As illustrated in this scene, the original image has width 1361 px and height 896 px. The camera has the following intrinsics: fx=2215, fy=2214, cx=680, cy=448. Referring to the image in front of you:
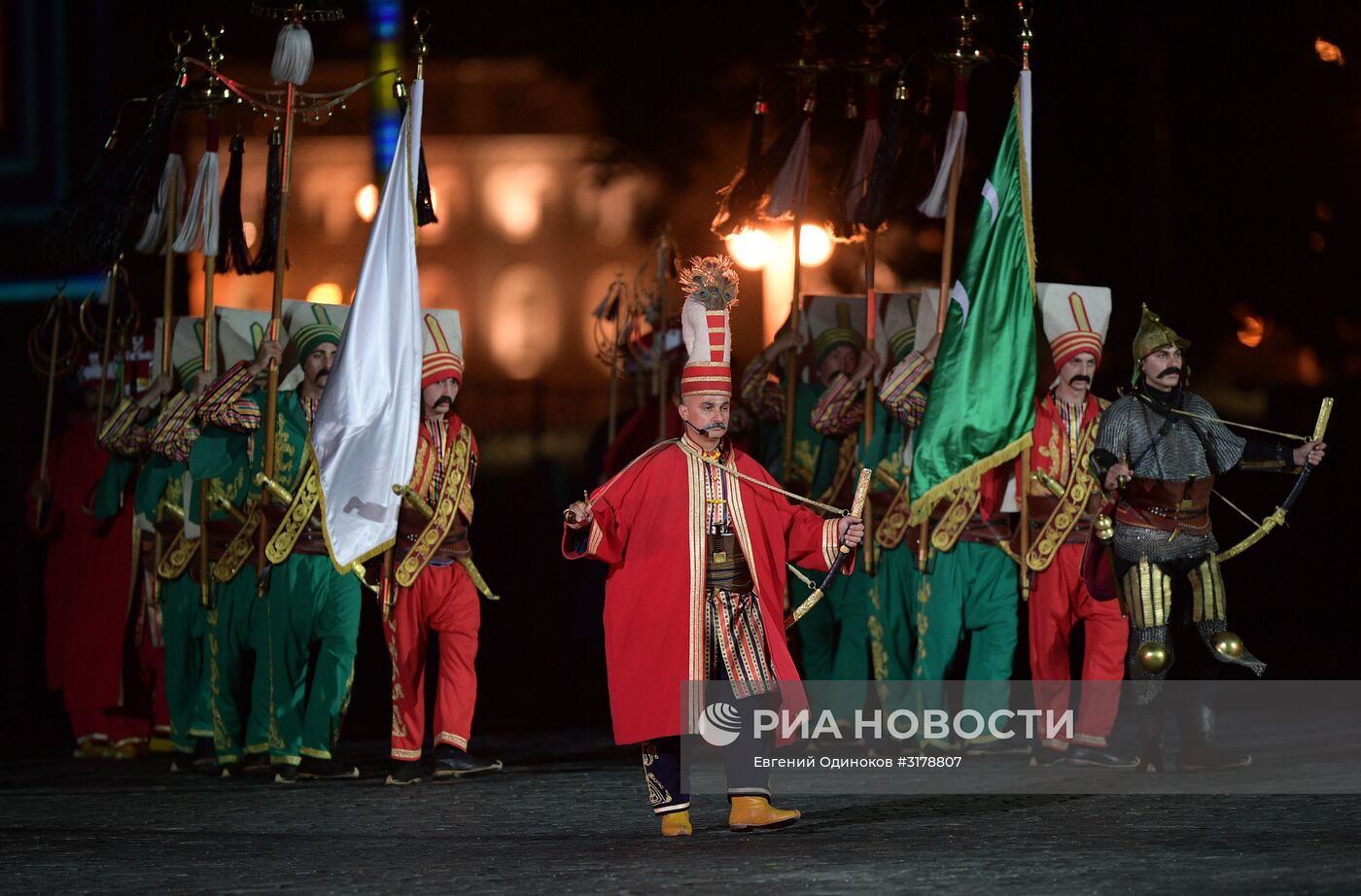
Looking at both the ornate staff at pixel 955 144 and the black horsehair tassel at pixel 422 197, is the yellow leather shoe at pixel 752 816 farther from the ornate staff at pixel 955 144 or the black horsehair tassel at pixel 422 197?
the black horsehair tassel at pixel 422 197

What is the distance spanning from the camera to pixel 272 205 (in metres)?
10.0

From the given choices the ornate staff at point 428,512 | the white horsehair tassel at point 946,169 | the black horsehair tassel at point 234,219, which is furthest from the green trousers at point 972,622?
the black horsehair tassel at point 234,219

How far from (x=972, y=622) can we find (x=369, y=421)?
2.86 metres

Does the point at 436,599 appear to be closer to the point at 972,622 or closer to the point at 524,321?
the point at 972,622

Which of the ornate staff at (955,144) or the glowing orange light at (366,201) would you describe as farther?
the glowing orange light at (366,201)

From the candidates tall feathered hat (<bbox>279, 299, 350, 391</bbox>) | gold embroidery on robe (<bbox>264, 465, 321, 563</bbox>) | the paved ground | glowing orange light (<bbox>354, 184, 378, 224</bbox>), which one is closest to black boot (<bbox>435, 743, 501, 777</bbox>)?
the paved ground

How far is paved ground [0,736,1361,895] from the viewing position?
20.2ft

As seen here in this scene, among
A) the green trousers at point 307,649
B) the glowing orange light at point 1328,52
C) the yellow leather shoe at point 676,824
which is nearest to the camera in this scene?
the yellow leather shoe at point 676,824

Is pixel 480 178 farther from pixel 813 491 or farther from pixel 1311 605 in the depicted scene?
pixel 1311 605

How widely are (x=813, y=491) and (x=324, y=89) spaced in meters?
5.02

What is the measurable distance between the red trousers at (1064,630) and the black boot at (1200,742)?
58 cm

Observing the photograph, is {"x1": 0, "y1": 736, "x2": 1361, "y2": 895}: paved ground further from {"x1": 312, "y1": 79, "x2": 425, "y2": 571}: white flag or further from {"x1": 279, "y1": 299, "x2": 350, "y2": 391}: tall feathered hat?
{"x1": 279, "y1": 299, "x2": 350, "y2": 391}: tall feathered hat

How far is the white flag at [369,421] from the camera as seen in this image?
8.94m

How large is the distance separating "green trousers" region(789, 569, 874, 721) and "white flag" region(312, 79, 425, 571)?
2532mm
